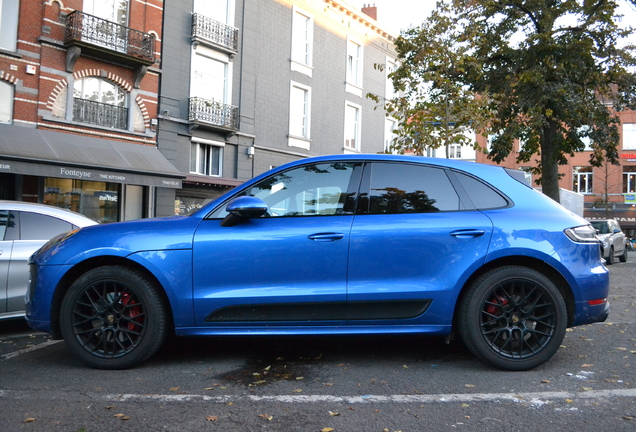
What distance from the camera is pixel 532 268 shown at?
4.42 m

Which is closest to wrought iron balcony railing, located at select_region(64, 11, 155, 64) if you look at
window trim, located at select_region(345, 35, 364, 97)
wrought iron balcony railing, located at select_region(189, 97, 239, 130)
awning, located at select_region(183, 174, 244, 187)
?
wrought iron balcony railing, located at select_region(189, 97, 239, 130)

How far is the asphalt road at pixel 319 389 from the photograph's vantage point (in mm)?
3207

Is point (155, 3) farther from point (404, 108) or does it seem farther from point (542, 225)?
point (542, 225)

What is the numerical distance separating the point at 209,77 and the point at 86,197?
7.29 m

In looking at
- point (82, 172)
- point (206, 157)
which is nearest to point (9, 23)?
point (82, 172)

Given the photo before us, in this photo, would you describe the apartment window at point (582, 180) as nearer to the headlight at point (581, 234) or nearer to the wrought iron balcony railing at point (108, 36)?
the wrought iron balcony railing at point (108, 36)

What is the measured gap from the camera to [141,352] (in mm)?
4301

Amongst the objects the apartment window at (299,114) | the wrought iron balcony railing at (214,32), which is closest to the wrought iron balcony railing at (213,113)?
the wrought iron balcony railing at (214,32)

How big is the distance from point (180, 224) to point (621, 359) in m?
3.74

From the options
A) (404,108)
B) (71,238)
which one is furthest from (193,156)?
(71,238)

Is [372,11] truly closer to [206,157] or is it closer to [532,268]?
[206,157]

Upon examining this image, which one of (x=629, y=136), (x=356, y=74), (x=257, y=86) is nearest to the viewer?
(x=257, y=86)

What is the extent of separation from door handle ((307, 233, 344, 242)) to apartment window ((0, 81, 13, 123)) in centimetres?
1572

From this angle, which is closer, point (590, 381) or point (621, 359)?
point (590, 381)
